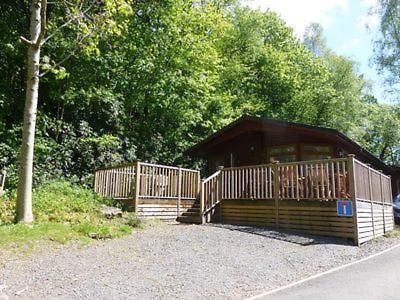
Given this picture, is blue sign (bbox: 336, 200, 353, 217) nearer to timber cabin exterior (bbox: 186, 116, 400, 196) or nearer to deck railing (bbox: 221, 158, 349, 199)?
deck railing (bbox: 221, 158, 349, 199)

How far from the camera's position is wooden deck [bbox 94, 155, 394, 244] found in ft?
36.3

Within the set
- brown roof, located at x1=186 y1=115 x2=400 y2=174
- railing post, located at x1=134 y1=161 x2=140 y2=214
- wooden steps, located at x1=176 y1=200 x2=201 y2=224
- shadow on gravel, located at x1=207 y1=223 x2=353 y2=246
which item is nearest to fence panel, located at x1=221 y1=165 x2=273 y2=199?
wooden steps, located at x1=176 y1=200 x2=201 y2=224

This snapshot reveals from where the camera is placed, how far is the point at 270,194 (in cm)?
1238

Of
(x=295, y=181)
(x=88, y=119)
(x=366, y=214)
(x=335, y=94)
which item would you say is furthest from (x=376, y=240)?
(x=335, y=94)

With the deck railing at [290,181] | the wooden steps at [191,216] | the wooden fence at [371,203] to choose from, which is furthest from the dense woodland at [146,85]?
the wooden fence at [371,203]

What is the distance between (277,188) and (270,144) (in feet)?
19.8

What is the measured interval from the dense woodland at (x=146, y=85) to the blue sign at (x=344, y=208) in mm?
8149

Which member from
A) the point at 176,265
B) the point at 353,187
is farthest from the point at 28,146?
the point at 353,187

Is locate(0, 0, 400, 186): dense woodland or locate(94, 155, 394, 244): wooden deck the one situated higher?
locate(0, 0, 400, 186): dense woodland

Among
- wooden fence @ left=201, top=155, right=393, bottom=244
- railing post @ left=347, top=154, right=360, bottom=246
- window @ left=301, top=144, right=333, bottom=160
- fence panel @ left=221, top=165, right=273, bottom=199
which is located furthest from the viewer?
window @ left=301, top=144, right=333, bottom=160

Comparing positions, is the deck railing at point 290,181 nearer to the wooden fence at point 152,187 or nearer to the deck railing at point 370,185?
the deck railing at point 370,185

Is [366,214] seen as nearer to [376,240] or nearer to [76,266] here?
[376,240]

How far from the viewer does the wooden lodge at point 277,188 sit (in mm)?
11078

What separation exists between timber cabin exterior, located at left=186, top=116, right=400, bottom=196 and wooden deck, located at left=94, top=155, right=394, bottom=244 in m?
2.27
